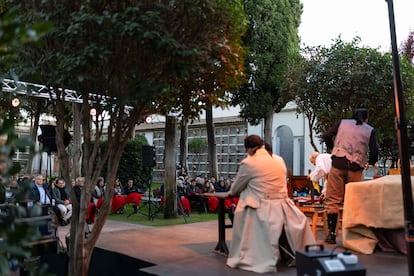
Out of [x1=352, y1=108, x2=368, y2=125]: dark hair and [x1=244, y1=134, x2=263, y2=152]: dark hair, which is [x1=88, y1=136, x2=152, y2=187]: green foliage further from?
[x1=244, y1=134, x2=263, y2=152]: dark hair

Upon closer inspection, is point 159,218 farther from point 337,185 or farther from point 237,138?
point 237,138

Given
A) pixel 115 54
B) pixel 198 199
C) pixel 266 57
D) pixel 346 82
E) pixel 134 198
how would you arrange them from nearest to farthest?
pixel 115 54 < pixel 346 82 < pixel 134 198 < pixel 198 199 < pixel 266 57

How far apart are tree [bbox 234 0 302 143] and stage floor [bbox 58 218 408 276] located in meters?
6.90

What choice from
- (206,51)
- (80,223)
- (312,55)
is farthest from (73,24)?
(312,55)

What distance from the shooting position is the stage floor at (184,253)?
15.3ft

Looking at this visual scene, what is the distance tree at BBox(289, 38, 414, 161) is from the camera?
12227mm

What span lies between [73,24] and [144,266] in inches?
111

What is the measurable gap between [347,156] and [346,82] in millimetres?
7139

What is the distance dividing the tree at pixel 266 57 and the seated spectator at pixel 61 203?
6.22m

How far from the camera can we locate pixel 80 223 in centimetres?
487

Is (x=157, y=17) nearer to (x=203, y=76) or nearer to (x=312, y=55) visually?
(x=203, y=76)

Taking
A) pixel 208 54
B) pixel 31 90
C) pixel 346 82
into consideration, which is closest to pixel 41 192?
pixel 31 90

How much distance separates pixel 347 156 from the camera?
18.7 ft

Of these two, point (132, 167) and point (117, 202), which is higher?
point (132, 167)
